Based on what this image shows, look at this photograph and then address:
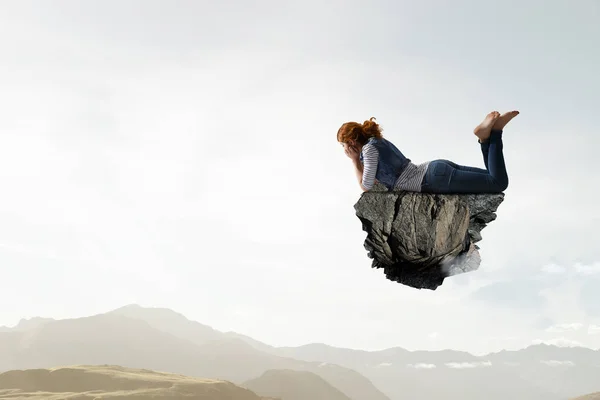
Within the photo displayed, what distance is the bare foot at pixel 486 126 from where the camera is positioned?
6.78 metres

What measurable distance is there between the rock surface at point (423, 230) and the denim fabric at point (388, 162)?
0.20m

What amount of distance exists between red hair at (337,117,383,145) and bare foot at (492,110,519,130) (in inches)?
64.8

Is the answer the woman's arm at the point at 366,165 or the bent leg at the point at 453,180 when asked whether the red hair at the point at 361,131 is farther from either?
the bent leg at the point at 453,180

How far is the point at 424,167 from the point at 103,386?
328 ft

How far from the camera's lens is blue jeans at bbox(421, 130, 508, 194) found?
273 inches

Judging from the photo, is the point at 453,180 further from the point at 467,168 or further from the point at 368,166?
the point at 368,166

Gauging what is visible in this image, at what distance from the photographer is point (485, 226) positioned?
25.2ft

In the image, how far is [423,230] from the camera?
725 centimetres

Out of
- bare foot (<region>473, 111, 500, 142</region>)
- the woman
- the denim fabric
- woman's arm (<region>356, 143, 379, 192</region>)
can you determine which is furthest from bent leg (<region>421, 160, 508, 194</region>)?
woman's arm (<region>356, 143, 379, 192</region>)

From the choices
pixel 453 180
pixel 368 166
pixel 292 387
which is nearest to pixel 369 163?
pixel 368 166

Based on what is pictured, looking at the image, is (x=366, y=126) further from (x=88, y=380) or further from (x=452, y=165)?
(x=88, y=380)

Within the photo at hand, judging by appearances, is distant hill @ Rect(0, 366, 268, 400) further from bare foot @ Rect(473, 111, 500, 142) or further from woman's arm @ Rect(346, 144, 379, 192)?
bare foot @ Rect(473, 111, 500, 142)

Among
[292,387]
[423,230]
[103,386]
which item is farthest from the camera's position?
[292,387]

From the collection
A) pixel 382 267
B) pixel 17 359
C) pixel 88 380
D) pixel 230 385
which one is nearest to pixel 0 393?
→ pixel 88 380
